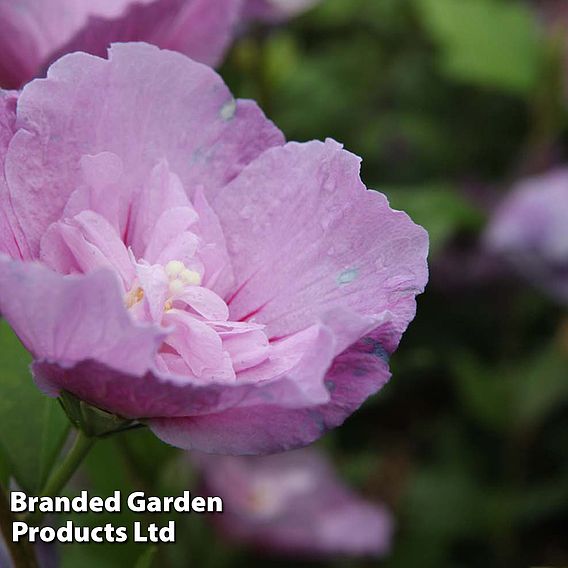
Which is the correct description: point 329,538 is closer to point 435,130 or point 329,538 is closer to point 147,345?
point 435,130

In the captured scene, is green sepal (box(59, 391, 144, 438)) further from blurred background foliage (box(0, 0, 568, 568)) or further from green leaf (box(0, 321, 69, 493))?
blurred background foliage (box(0, 0, 568, 568))

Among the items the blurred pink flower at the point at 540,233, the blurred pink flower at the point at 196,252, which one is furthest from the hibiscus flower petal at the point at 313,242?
the blurred pink flower at the point at 540,233

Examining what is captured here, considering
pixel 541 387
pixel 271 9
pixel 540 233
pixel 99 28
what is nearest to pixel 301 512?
pixel 541 387

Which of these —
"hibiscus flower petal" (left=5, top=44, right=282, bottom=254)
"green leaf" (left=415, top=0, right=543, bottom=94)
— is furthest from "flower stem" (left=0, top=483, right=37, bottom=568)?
"green leaf" (left=415, top=0, right=543, bottom=94)

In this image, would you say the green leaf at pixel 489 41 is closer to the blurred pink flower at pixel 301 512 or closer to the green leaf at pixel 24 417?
the blurred pink flower at pixel 301 512

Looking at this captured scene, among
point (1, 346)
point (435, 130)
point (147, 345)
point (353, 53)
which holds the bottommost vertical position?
point (147, 345)

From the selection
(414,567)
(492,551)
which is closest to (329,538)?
(414,567)
